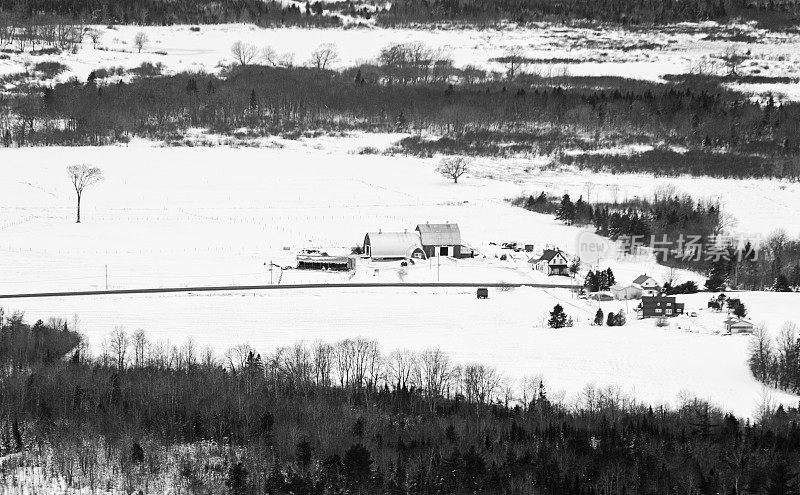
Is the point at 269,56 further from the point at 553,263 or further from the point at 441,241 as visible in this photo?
the point at 553,263

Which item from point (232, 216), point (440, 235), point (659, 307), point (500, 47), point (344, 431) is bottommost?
point (344, 431)

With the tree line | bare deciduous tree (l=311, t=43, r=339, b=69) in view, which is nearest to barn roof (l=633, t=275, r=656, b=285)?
bare deciduous tree (l=311, t=43, r=339, b=69)

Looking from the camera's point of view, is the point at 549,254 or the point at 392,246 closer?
the point at 549,254

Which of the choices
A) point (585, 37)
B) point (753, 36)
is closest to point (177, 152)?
point (585, 37)

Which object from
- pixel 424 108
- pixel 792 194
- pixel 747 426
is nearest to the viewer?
pixel 747 426

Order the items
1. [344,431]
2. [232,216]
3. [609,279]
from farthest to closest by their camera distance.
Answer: [232,216] → [609,279] → [344,431]

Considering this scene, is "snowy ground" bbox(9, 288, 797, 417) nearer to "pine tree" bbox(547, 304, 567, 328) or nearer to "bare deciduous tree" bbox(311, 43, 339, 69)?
"pine tree" bbox(547, 304, 567, 328)

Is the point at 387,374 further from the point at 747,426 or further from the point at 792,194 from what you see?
the point at 792,194

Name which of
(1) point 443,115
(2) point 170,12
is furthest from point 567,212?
(2) point 170,12
